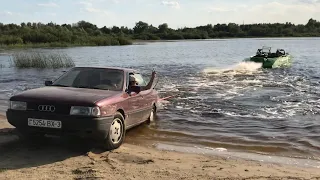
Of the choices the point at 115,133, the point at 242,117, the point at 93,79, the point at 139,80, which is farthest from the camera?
the point at 242,117

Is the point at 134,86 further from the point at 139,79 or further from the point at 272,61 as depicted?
the point at 272,61

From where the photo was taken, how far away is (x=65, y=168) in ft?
21.4

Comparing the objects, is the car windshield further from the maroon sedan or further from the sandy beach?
the sandy beach

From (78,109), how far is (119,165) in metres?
1.22

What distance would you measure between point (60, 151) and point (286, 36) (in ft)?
436

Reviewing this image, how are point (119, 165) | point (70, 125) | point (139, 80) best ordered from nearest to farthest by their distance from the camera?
point (119, 165) → point (70, 125) → point (139, 80)

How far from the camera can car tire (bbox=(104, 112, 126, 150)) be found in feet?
25.2

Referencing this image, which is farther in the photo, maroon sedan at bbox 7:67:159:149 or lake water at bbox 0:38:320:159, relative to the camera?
lake water at bbox 0:38:320:159

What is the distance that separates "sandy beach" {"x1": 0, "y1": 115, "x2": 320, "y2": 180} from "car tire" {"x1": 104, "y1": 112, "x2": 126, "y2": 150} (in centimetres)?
12

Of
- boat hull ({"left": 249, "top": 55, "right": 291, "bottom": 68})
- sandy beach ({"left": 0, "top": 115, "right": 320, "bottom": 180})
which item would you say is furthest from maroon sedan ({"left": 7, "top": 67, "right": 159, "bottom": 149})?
boat hull ({"left": 249, "top": 55, "right": 291, "bottom": 68})

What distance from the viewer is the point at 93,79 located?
8797 mm

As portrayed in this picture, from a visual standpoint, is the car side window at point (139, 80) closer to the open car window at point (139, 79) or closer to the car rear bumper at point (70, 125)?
the open car window at point (139, 79)

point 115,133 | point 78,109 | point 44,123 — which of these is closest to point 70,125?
point 78,109

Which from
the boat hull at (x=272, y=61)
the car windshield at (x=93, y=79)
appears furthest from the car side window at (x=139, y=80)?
the boat hull at (x=272, y=61)
